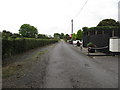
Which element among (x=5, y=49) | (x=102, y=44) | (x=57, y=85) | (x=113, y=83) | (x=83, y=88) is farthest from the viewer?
(x=102, y=44)

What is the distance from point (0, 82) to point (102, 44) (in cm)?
1349

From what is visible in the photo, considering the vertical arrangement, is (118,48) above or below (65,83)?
above

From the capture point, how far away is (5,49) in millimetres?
10617

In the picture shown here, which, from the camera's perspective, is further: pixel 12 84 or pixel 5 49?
pixel 5 49

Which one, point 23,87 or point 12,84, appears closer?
point 23,87

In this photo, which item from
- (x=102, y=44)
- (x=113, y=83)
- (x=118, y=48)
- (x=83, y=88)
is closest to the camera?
(x=83, y=88)

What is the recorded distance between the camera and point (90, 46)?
1641 centimetres

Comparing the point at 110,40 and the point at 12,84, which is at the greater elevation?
the point at 110,40

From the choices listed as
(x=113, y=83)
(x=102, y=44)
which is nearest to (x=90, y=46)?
(x=102, y=44)

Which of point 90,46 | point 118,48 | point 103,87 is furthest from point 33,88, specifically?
point 90,46

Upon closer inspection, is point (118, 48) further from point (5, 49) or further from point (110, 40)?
point (5, 49)

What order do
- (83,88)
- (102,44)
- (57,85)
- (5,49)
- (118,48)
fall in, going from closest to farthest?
(83,88)
(57,85)
(5,49)
(118,48)
(102,44)

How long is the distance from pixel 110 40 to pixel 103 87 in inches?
417

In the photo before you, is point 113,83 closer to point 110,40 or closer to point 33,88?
point 33,88
